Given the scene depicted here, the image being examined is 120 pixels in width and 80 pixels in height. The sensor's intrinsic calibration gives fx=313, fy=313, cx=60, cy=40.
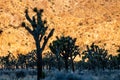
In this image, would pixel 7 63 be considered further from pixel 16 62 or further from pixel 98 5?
pixel 98 5

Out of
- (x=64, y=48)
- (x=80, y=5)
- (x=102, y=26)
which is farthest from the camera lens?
(x=80, y=5)

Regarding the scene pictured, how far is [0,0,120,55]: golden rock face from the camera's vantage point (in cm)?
9994

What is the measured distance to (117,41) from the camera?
334 ft

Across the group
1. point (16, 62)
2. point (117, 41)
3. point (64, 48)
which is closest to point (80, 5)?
point (117, 41)

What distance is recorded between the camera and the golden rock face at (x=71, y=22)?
99938 millimetres

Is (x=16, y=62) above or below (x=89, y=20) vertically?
below

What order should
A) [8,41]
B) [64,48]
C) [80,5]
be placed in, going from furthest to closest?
[80,5], [8,41], [64,48]

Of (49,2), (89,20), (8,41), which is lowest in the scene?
(8,41)

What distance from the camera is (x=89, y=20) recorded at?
111688mm

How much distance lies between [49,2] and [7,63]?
50334 millimetres

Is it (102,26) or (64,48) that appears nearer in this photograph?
(64,48)

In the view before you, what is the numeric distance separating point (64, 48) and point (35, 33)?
14.4 meters

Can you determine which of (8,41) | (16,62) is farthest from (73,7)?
(16,62)

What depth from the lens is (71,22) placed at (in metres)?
110
